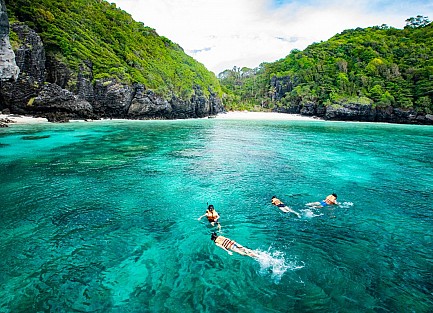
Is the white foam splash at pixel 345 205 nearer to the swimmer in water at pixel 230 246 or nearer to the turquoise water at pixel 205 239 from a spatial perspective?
the turquoise water at pixel 205 239

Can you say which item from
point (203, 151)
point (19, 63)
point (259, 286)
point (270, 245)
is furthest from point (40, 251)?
point (19, 63)

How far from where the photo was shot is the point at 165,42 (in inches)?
4218

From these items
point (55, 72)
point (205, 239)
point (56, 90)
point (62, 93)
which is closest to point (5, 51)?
point (56, 90)

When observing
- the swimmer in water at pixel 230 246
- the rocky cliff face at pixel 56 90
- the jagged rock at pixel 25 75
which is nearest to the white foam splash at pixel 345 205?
the swimmer in water at pixel 230 246

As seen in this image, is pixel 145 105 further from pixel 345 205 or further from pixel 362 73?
pixel 362 73

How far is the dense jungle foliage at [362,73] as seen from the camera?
8231cm

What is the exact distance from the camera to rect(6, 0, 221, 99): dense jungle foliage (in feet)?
175

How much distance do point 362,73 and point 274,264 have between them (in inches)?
4166

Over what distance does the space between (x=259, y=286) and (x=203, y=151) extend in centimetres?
2226

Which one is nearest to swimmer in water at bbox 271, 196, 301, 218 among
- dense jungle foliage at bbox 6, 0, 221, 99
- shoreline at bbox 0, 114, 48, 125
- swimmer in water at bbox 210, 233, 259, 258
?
swimmer in water at bbox 210, 233, 259, 258

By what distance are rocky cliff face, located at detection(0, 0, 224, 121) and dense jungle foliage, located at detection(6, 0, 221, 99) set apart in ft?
7.13

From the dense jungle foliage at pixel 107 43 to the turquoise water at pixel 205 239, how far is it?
44.4m

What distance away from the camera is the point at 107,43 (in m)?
72.9

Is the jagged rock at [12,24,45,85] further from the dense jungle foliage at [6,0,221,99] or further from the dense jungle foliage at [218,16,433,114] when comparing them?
the dense jungle foliage at [218,16,433,114]
